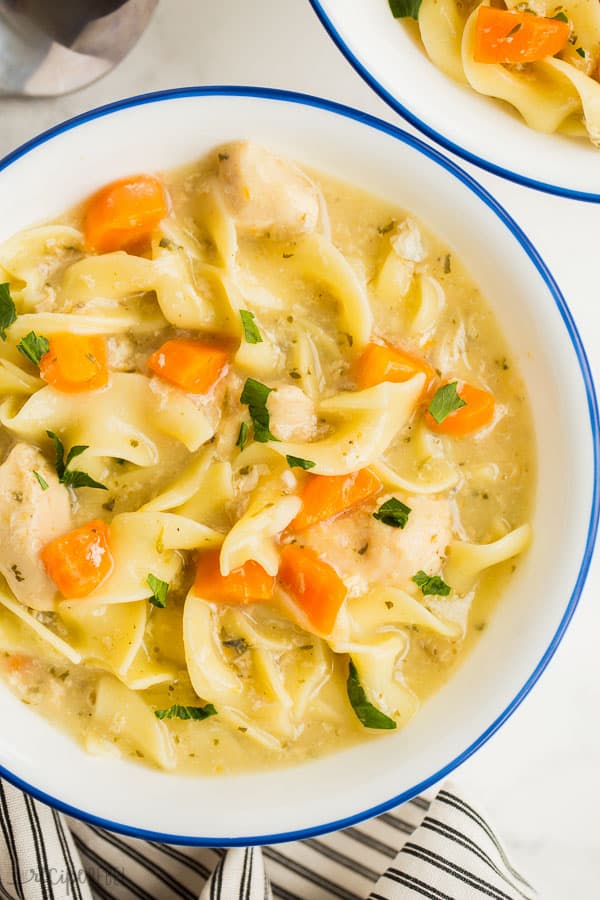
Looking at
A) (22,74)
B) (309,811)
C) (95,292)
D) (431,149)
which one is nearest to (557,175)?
(431,149)

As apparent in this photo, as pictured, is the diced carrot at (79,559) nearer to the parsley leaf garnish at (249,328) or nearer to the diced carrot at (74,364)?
the diced carrot at (74,364)

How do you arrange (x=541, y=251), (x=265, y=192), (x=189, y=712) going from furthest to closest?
(x=541, y=251) → (x=189, y=712) → (x=265, y=192)

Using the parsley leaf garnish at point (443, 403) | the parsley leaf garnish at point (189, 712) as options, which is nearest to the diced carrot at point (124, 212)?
the parsley leaf garnish at point (443, 403)

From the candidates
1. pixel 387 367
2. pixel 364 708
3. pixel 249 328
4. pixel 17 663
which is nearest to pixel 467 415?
pixel 387 367

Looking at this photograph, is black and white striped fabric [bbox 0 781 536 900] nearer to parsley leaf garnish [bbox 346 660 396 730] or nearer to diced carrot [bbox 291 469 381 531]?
parsley leaf garnish [bbox 346 660 396 730]

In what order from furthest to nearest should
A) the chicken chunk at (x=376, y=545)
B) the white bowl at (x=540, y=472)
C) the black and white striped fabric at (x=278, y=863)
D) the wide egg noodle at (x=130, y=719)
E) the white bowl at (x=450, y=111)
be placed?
the black and white striped fabric at (x=278, y=863), the wide egg noodle at (x=130, y=719), the chicken chunk at (x=376, y=545), the white bowl at (x=540, y=472), the white bowl at (x=450, y=111)

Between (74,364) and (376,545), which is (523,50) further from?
(74,364)

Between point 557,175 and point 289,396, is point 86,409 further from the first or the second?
point 557,175
